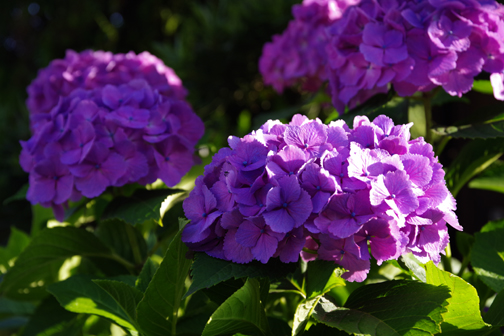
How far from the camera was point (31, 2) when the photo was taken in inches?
162

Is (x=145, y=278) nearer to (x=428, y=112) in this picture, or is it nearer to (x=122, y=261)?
(x=122, y=261)

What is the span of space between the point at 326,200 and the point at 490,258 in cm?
44

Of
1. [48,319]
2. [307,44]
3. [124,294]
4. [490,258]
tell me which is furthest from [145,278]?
[307,44]

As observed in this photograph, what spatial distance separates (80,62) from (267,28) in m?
1.23

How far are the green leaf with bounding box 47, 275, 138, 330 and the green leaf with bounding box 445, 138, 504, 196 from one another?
75cm

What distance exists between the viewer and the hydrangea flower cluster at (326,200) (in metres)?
0.56

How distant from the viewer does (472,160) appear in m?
1.04

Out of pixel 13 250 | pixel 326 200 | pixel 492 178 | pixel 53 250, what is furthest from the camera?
pixel 13 250

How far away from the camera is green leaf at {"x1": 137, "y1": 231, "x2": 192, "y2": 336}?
653 mm

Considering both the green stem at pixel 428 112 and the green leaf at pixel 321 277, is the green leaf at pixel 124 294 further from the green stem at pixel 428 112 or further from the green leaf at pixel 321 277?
the green stem at pixel 428 112

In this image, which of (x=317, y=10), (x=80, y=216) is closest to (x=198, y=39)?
(x=317, y=10)

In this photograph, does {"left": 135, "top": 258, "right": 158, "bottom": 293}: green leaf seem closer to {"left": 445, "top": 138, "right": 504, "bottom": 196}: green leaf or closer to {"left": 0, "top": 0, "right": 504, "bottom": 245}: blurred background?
{"left": 0, "top": 0, "right": 504, "bottom": 245}: blurred background

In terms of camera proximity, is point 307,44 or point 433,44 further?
point 307,44

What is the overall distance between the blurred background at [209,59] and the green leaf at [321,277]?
58 cm
